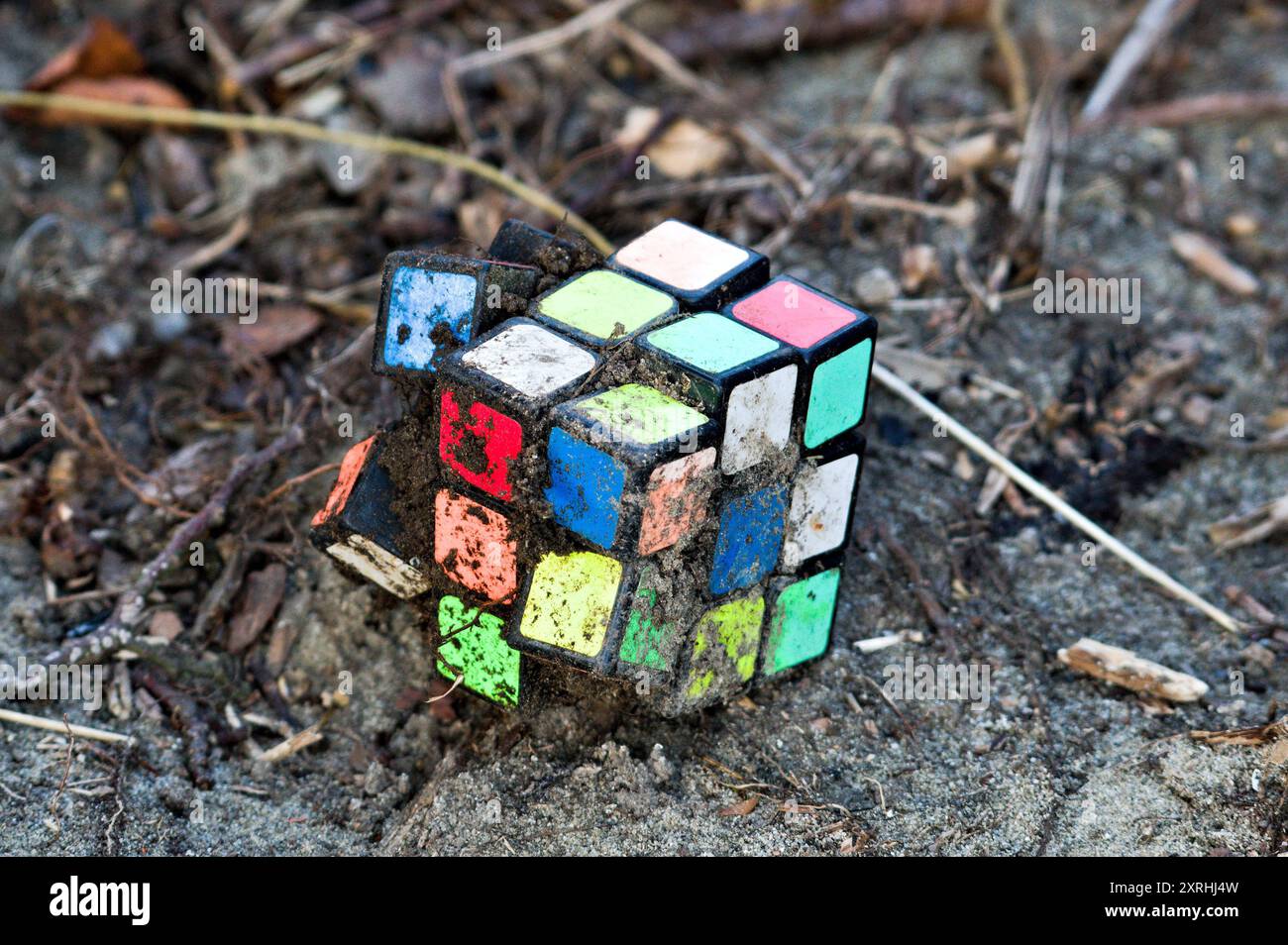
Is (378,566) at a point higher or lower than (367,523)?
lower

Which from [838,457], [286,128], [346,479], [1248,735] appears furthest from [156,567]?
[1248,735]

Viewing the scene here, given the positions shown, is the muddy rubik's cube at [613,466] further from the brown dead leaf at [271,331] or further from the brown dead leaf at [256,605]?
the brown dead leaf at [271,331]

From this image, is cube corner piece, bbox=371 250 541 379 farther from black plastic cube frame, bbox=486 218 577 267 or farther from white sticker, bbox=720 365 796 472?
white sticker, bbox=720 365 796 472

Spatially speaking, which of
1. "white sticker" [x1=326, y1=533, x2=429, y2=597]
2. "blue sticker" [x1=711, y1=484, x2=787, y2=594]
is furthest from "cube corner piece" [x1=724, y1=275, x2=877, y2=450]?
"white sticker" [x1=326, y1=533, x2=429, y2=597]

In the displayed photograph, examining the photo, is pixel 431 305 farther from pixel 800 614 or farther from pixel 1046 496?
pixel 1046 496

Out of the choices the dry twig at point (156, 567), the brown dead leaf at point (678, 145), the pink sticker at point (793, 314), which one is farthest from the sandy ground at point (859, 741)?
the brown dead leaf at point (678, 145)

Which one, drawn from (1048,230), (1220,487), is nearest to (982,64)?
(1048,230)
